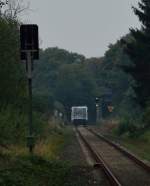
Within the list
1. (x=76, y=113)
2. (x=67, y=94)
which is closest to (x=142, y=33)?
(x=76, y=113)

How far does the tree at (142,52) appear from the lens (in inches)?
2279

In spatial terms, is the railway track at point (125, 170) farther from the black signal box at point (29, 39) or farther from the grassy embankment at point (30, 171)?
the black signal box at point (29, 39)

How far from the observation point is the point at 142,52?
57.9 m

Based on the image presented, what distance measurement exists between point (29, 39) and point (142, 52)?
114ft

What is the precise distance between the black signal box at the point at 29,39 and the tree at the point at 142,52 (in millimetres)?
34171

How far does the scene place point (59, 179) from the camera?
20109 mm

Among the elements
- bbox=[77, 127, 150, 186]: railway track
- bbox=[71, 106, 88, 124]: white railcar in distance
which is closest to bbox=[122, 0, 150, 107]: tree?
bbox=[77, 127, 150, 186]: railway track

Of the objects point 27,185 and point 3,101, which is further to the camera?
point 3,101

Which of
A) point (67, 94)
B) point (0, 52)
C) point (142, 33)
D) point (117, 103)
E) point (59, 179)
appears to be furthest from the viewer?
point (67, 94)

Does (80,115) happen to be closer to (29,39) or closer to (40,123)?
(40,123)

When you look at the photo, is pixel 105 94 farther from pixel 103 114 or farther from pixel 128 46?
pixel 128 46

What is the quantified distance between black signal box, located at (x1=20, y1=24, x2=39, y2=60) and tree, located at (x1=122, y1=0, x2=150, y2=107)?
34.2 meters

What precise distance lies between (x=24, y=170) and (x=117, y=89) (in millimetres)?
127256

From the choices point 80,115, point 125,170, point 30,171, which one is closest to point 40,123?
Result: point 125,170
